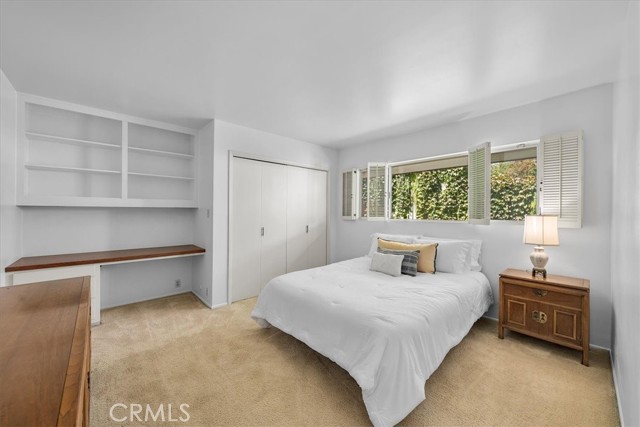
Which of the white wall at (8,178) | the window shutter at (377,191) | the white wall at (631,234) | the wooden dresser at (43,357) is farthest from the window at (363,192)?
the white wall at (8,178)

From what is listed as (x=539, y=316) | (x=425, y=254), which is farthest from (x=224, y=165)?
(x=539, y=316)

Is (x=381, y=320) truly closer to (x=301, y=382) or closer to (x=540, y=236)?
(x=301, y=382)

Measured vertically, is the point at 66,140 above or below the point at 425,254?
above

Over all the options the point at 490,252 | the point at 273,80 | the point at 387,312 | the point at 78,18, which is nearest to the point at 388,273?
the point at 387,312

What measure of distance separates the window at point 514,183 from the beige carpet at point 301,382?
4.50 ft

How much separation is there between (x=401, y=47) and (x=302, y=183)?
9.20 ft

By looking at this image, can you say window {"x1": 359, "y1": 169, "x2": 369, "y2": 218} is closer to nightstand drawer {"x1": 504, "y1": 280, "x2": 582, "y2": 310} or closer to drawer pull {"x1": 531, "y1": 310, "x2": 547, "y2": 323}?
nightstand drawer {"x1": 504, "y1": 280, "x2": 582, "y2": 310}

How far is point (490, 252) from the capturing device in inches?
124

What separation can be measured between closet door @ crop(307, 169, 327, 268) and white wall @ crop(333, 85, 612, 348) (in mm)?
1516

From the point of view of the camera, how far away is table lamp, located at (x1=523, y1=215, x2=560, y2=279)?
2.46 meters

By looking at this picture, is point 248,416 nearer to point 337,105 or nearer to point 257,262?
point 257,262

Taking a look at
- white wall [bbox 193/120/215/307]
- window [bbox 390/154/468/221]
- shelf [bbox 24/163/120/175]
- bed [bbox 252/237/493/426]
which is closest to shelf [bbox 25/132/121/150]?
shelf [bbox 24/163/120/175]

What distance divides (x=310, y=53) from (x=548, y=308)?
3001 millimetres

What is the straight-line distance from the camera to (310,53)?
6.64ft
